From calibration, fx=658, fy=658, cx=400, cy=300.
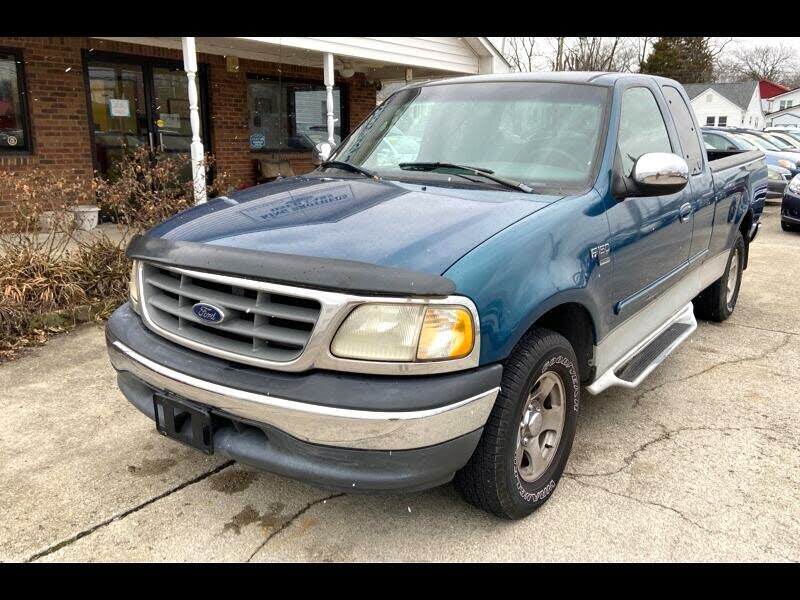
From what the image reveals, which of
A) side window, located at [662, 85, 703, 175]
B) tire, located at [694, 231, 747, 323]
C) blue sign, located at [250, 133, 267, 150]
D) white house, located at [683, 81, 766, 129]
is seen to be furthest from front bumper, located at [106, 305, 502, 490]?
white house, located at [683, 81, 766, 129]

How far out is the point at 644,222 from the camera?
3.36 metres

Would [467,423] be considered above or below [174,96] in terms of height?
below

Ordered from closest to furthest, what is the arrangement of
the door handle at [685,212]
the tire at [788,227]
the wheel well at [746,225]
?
1. the door handle at [685,212]
2. the wheel well at [746,225]
3. the tire at [788,227]

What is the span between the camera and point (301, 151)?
1297 centimetres

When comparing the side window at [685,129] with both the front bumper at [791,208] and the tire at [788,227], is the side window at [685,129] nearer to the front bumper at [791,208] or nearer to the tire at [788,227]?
the front bumper at [791,208]

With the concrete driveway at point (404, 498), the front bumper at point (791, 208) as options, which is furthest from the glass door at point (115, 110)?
the front bumper at point (791, 208)

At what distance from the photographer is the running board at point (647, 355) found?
10.7 ft

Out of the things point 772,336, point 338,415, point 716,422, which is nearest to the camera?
point 338,415

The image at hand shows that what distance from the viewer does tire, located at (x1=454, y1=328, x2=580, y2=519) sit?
243 cm

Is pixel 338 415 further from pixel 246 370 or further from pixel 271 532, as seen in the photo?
pixel 271 532

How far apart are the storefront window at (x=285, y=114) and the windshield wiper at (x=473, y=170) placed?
362 inches
